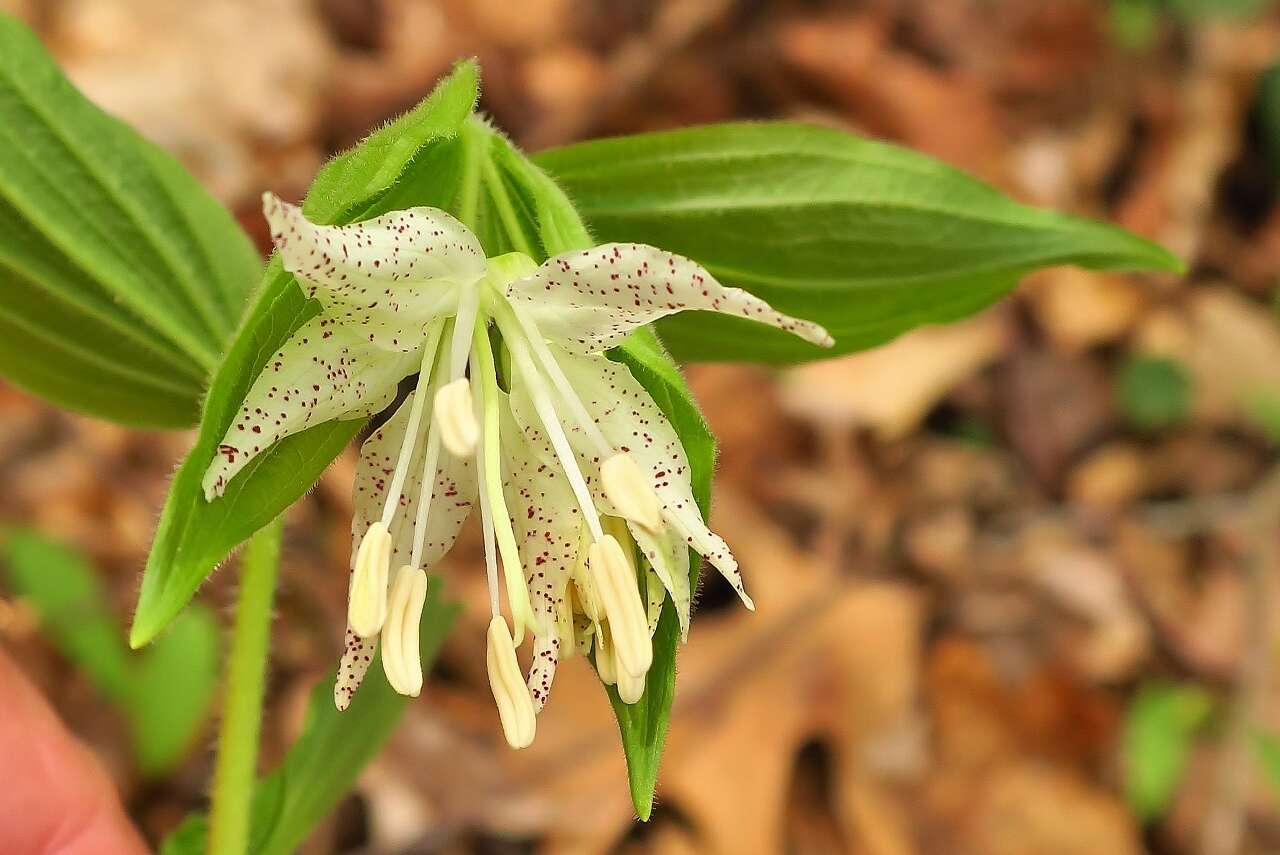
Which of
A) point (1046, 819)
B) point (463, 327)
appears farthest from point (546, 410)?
point (1046, 819)

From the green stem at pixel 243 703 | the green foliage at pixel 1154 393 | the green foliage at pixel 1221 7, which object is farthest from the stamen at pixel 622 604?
the green foliage at pixel 1221 7

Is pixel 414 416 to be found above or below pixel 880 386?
above

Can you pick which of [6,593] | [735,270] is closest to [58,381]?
[735,270]

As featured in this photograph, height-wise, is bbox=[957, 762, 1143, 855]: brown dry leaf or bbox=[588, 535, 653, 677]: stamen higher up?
bbox=[588, 535, 653, 677]: stamen

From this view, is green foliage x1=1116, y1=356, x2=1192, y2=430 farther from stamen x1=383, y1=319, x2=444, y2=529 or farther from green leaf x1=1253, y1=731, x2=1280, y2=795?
stamen x1=383, y1=319, x2=444, y2=529

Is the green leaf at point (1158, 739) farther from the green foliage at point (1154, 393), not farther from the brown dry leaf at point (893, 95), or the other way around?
the brown dry leaf at point (893, 95)

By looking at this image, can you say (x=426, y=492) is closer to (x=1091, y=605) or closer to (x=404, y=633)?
(x=404, y=633)

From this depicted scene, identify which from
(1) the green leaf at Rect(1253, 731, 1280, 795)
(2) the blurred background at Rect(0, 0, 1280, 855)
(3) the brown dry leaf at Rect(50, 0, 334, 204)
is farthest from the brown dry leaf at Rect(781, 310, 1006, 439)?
(3) the brown dry leaf at Rect(50, 0, 334, 204)
